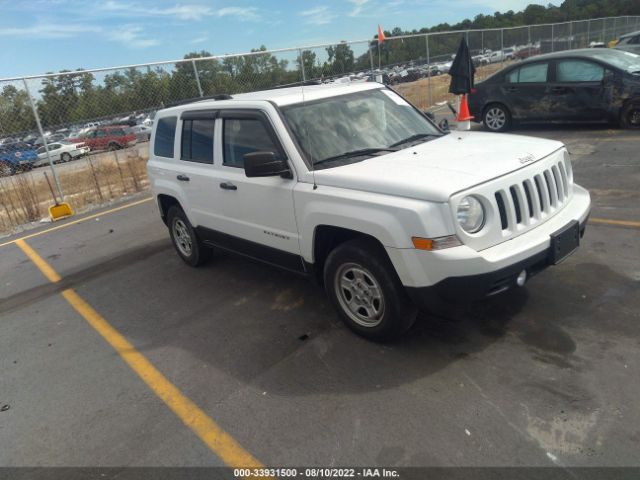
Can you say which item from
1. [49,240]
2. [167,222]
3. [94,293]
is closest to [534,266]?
[167,222]

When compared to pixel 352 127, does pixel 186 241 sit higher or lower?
lower

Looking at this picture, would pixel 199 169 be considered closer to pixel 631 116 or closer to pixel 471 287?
pixel 471 287

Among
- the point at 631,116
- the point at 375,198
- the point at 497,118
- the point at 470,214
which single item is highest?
the point at 375,198

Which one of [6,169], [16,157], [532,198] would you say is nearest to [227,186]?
[532,198]

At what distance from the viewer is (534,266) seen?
3.22 m

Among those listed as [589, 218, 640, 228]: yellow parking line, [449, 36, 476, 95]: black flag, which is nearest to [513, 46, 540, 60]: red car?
[449, 36, 476, 95]: black flag

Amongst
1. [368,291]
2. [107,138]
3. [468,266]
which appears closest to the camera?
[468,266]

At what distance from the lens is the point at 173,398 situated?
3340 mm

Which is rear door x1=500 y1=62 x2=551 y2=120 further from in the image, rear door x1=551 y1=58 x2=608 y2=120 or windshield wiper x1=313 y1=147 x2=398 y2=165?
windshield wiper x1=313 y1=147 x2=398 y2=165

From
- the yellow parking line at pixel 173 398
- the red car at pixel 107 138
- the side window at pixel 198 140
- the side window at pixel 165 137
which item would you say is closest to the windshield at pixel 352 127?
the side window at pixel 198 140

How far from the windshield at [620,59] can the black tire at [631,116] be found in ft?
2.19

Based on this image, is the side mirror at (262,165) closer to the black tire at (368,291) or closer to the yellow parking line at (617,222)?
the black tire at (368,291)

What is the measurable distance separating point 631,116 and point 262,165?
8959 mm

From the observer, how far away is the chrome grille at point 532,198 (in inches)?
123
